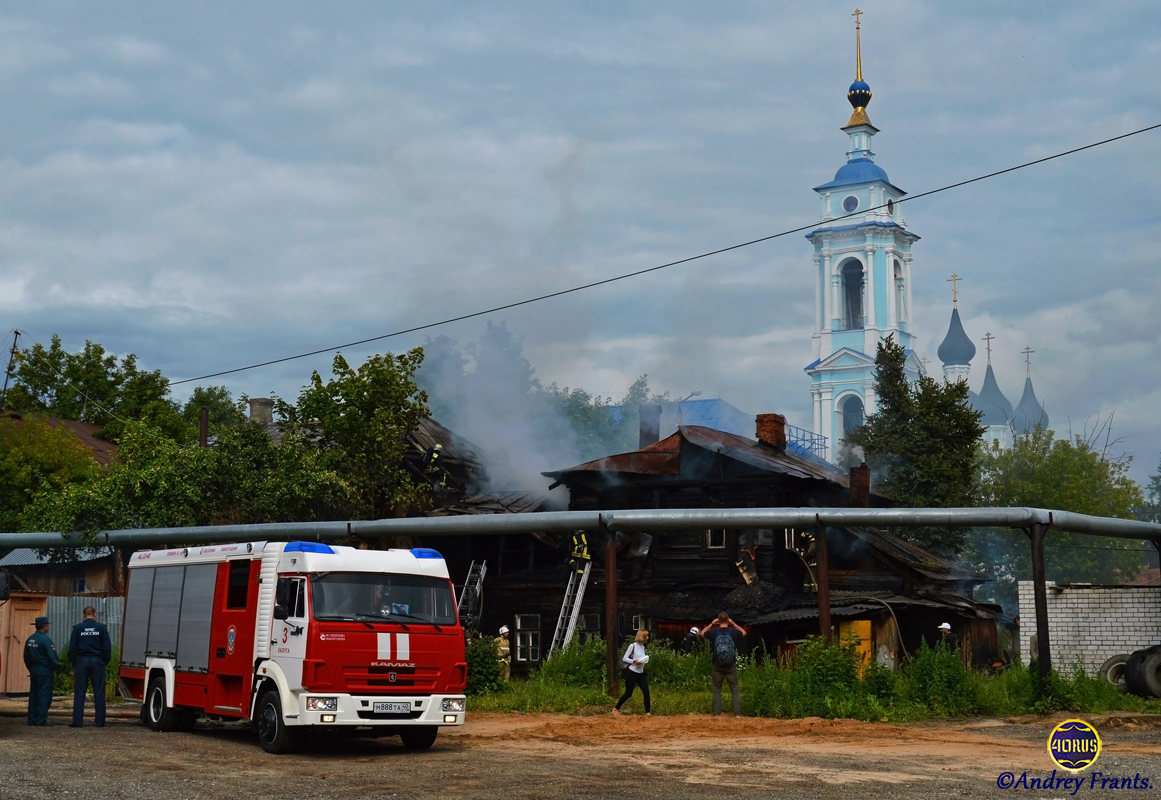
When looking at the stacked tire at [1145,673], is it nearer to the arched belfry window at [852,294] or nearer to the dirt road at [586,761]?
the dirt road at [586,761]

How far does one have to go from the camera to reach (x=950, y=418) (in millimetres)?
49594

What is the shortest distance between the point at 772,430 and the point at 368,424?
A: 12.2 meters

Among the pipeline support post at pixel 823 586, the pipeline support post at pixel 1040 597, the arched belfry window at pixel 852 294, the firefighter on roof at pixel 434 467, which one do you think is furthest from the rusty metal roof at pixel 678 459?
the arched belfry window at pixel 852 294

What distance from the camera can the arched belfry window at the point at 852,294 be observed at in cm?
9231

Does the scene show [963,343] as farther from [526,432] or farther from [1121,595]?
[1121,595]

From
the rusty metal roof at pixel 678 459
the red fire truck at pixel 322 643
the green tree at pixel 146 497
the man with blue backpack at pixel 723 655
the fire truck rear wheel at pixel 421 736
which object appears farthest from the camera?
the rusty metal roof at pixel 678 459

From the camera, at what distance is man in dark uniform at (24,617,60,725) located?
1795 cm

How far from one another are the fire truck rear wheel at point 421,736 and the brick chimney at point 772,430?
22788mm

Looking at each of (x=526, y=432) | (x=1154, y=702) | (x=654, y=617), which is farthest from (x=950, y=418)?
(x=1154, y=702)

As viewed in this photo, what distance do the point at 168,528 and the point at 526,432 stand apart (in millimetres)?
17119

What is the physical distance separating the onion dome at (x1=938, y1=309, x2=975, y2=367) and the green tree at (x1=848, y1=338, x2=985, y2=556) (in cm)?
8207

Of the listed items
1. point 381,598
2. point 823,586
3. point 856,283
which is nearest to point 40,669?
point 381,598

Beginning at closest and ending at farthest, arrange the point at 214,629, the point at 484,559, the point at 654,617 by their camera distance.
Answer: the point at 214,629 → the point at 654,617 → the point at 484,559

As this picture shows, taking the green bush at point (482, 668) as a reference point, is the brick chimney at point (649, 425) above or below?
above
